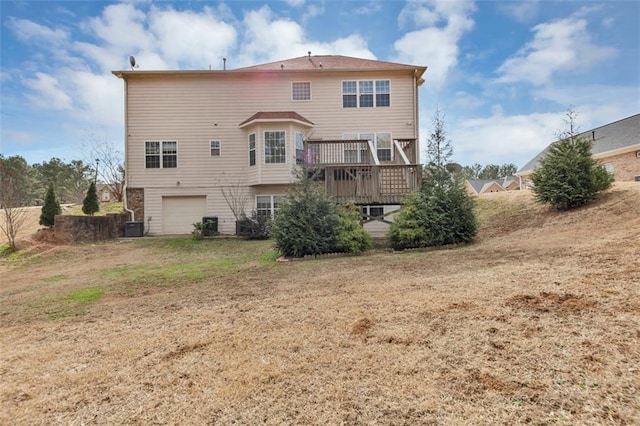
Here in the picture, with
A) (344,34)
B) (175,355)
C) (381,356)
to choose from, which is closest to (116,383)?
(175,355)

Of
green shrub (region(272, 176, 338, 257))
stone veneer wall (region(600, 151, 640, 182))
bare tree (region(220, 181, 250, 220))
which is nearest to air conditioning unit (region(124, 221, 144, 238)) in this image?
bare tree (region(220, 181, 250, 220))

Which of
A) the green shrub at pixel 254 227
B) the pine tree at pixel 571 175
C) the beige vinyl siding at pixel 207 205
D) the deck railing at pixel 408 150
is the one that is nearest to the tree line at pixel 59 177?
the beige vinyl siding at pixel 207 205

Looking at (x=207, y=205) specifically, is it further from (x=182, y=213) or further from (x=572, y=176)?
(x=572, y=176)

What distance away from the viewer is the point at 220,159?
49.9ft

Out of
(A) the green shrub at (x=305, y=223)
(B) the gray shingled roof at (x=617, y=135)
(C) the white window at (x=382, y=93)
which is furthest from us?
(B) the gray shingled roof at (x=617, y=135)

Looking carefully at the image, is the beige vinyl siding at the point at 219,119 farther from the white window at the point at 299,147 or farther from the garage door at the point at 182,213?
the white window at the point at 299,147

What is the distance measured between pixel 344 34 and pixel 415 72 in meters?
4.26

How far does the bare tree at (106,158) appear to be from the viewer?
832 inches

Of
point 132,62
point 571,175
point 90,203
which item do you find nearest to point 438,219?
point 571,175

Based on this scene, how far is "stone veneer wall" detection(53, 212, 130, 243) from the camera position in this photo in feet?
40.5

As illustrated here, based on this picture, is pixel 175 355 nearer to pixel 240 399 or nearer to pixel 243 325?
pixel 243 325

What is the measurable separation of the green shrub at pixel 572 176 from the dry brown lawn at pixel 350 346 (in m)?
4.34

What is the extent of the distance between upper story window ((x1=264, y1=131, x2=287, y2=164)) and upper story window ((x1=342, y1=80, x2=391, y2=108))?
337 centimetres

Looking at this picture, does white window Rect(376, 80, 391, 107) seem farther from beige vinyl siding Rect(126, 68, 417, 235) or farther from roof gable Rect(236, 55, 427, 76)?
roof gable Rect(236, 55, 427, 76)
